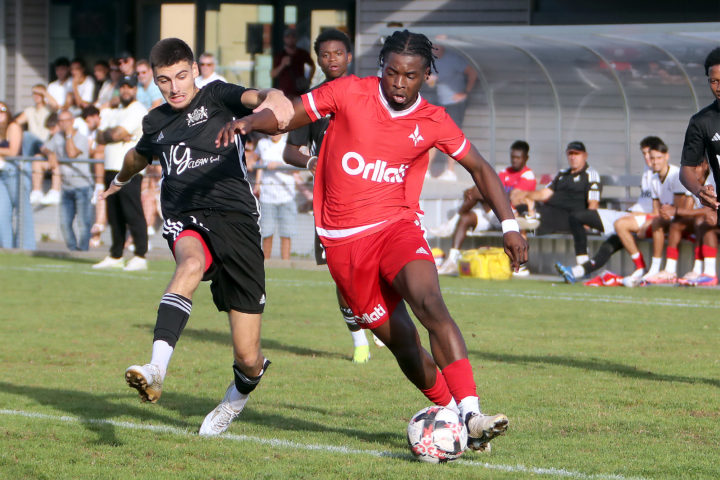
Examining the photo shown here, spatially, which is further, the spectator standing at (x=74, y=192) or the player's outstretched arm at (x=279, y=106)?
the spectator standing at (x=74, y=192)

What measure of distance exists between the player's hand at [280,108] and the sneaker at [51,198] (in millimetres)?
13486

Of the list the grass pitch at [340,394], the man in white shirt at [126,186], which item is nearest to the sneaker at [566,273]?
the grass pitch at [340,394]

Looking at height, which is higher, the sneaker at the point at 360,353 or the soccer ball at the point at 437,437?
the soccer ball at the point at 437,437

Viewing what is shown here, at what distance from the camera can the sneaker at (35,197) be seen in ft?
61.2

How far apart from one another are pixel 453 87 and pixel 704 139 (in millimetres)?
11603

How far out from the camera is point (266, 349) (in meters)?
9.89

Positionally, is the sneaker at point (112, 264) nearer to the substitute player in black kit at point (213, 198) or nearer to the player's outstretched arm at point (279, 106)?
the substitute player in black kit at point (213, 198)

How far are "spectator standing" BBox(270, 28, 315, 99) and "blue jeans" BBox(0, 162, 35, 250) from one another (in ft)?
19.1

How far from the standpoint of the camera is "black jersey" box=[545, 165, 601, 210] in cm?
1661

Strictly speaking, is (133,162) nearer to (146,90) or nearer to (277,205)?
(277,205)

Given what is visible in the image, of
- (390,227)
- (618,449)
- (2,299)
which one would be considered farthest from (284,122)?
(2,299)

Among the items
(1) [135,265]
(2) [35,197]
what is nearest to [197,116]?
(1) [135,265]

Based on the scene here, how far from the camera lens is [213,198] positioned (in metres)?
6.37

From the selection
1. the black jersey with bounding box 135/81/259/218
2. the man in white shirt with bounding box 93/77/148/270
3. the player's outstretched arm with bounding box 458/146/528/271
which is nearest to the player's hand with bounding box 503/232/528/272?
the player's outstretched arm with bounding box 458/146/528/271
